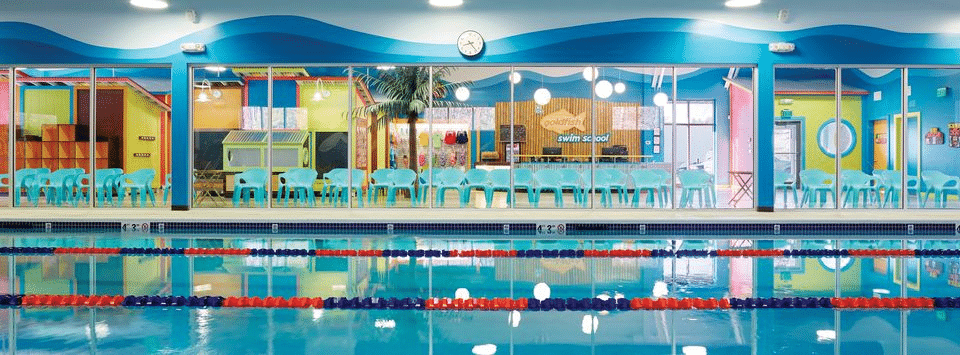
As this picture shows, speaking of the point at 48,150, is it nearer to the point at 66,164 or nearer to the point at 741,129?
the point at 66,164

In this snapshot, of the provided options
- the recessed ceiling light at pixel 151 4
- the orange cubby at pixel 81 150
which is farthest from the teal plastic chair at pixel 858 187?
the orange cubby at pixel 81 150

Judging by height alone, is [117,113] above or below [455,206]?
above

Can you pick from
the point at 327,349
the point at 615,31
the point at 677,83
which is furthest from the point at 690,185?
the point at 327,349

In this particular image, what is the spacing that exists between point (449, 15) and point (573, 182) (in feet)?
9.07

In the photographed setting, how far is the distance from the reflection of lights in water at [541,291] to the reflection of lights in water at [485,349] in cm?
117

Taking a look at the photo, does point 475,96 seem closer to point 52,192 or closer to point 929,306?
point 52,192

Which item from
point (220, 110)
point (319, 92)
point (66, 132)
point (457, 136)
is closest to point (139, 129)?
point (66, 132)

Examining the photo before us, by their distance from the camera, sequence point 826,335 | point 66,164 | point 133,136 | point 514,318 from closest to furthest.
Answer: point 826,335 → point 514,318 → point 66,164 → point 133,136

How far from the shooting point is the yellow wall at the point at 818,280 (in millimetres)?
5121

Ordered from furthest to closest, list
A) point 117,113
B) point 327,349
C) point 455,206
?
point 117,113 → point 455,206 → point 327,349

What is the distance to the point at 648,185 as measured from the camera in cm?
1066

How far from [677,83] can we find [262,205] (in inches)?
229

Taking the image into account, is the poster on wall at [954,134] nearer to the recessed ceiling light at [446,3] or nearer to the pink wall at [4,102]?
the recessed ceiling light at [446,3]

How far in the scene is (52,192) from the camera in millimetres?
11016
